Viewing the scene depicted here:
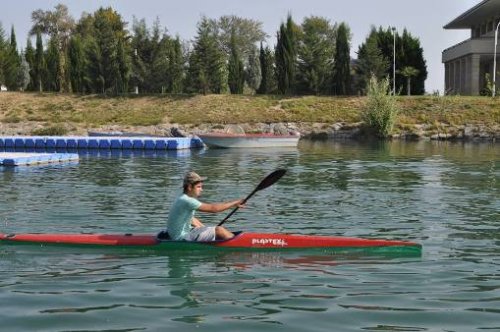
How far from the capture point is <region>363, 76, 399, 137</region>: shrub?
4938cm

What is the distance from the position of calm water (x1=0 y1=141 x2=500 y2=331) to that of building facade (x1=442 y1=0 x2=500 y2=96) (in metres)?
39.3

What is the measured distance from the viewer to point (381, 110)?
163 feet

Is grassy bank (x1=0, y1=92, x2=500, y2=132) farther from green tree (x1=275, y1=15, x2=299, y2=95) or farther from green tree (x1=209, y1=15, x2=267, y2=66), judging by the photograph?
green tree (x1=209, y1=15, x2=267, y2=66)

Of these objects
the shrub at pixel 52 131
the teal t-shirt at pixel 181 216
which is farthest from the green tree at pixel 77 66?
the teal t-shirt at pixel 181 216

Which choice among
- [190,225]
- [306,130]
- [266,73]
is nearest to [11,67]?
[266,73]

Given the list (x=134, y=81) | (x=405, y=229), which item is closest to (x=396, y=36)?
(x=134, y=81)

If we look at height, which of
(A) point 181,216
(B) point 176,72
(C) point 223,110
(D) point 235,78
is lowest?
(A) point 181,216

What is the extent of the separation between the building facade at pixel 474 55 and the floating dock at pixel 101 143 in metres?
27.8

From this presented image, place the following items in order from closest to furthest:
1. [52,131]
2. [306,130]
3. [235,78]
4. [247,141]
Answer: [247,141], [52,131], [306,130], [235,78]

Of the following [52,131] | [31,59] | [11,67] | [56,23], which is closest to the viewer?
[52,131]

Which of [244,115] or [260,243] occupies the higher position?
[244,115]

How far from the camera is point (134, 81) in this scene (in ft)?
205

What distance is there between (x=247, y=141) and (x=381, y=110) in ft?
38.1

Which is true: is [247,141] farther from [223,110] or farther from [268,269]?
[268,269]
